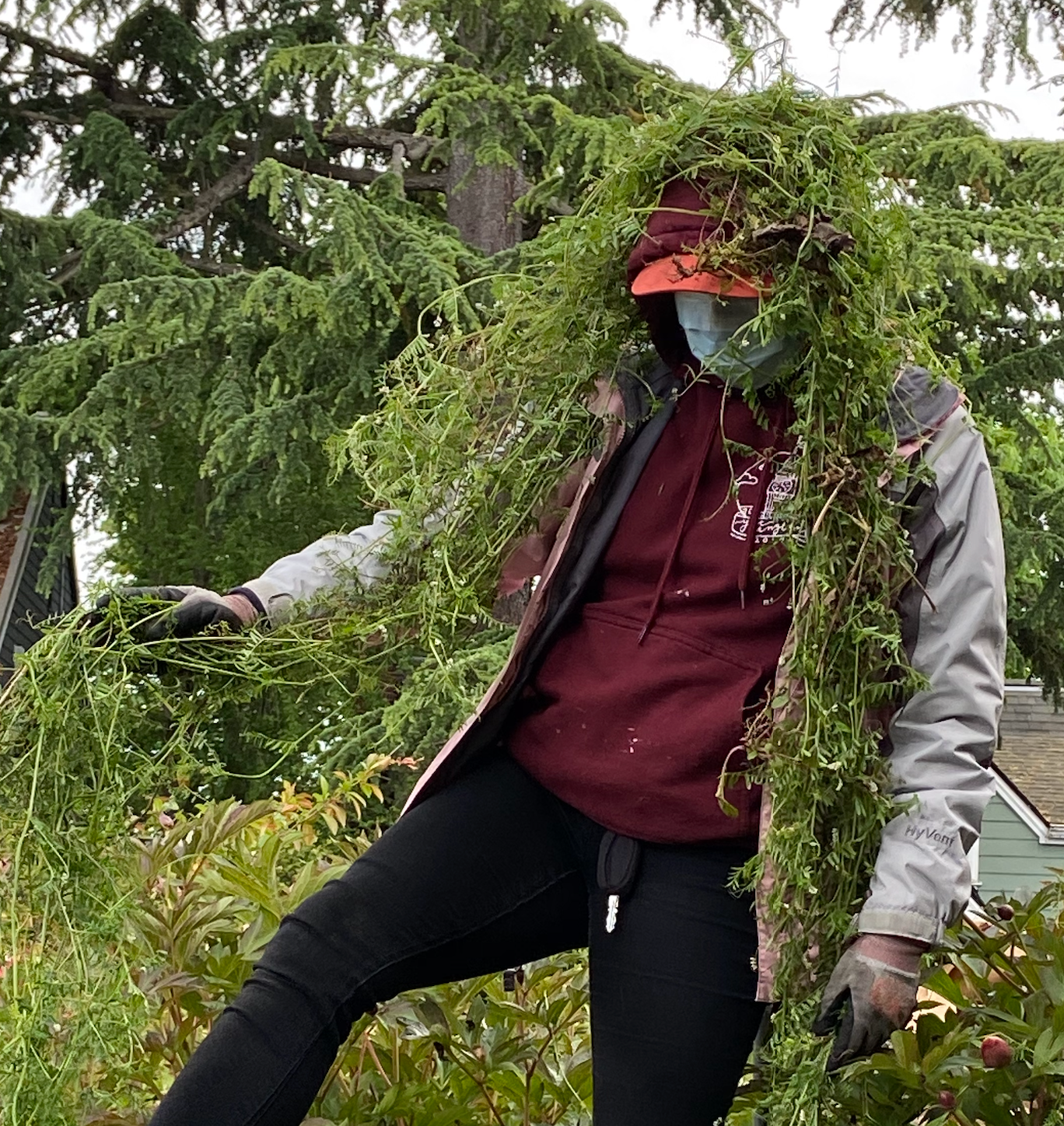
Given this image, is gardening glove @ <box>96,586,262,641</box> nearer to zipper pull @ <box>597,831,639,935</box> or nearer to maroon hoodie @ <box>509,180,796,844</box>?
maroon hoodie @ <box>509,180,796,844</box>

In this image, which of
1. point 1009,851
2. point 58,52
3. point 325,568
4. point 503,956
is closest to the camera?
point 503,956

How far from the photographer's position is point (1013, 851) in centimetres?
1778

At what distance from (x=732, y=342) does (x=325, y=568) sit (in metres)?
0.76

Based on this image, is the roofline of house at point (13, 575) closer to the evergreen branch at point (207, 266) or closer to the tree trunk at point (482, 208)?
the evergreen branch at point (207, 266)

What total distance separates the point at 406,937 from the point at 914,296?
4.01 ft

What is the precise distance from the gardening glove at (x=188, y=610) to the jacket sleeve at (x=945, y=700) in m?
1.00

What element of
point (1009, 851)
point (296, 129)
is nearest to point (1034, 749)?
point (1009, 851)

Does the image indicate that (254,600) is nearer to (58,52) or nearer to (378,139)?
(378,139)

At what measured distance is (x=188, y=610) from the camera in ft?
7.18

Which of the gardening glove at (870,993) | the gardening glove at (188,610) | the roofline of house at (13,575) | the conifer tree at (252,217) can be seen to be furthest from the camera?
the roofline of house at (13,575)

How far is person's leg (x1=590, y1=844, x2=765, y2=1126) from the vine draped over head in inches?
3.6

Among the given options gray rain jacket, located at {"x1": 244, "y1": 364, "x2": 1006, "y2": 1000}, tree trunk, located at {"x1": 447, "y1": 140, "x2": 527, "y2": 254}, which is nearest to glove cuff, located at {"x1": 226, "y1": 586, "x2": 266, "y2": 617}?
gray rain jacket, located at {"x1": 244, "y1": 364, "x2": 1006, "y2": 1000}

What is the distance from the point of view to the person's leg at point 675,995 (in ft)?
6.02

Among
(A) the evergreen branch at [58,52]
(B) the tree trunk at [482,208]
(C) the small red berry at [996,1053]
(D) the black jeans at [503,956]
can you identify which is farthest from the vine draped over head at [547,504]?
(A) the evergreen branch at [58,52]
